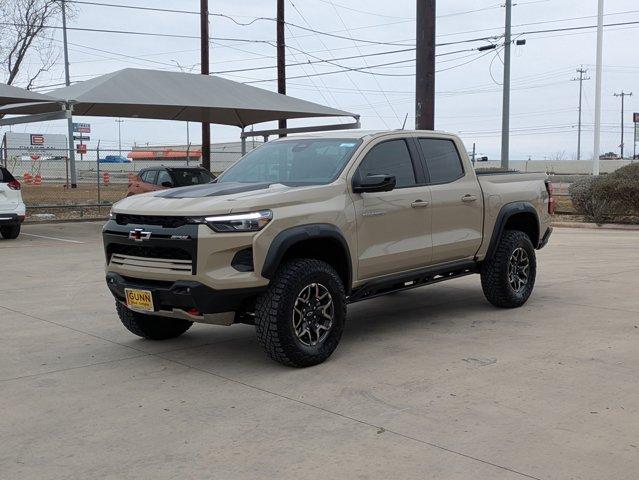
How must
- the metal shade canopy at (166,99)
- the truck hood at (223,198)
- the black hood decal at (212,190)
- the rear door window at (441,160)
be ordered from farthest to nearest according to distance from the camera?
the metal shade canopy at (166,99) → the rear door window at (441,160) → the black hood decal at (212,190) → the truck hood at (223,198)

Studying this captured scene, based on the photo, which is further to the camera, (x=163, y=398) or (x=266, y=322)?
(x=266, y=322)

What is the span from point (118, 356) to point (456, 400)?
3010mm

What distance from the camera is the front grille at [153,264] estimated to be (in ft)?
18.1

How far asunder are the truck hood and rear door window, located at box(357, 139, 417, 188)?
19.9 inches

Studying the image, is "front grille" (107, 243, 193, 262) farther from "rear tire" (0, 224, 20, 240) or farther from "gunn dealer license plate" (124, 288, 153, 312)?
A: "rear tire" (0, 224, 20, 240)

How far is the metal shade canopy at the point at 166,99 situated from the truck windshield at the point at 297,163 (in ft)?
38.8

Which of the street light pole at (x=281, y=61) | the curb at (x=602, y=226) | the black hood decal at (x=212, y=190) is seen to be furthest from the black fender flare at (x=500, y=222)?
the street light pole at (x=281, y=61)

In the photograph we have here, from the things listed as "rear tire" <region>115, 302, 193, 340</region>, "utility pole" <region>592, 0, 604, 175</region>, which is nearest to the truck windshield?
"rear tire" <region>115, 302, 193, 340</region>

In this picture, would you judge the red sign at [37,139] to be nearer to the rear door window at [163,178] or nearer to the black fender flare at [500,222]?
the rear door window at [163,178]

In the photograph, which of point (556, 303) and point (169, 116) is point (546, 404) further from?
point (169, 116)

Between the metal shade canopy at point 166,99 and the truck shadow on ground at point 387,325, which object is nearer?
the truck shadow on ground at point 387,325

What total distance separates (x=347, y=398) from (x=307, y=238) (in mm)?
1325

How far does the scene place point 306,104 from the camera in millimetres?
23062

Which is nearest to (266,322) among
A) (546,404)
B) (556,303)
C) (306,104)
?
(546,404)
